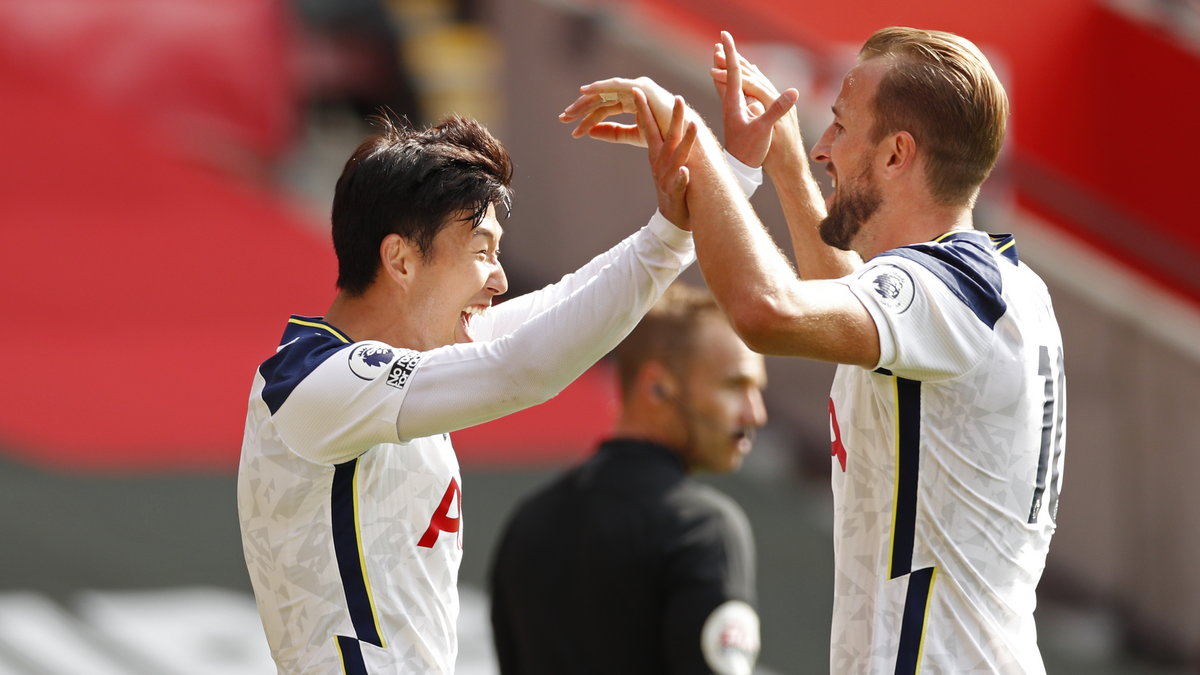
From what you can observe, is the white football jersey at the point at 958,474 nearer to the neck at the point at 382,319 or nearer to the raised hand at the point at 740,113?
the raised hand at the point at 740,113

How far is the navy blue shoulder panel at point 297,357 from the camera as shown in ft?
8.63

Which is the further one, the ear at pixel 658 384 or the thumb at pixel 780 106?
the ear at pixel 658 384

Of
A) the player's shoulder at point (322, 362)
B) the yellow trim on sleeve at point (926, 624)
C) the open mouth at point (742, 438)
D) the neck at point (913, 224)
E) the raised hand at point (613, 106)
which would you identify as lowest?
the yellow trim on sleeve at point (926, 624)

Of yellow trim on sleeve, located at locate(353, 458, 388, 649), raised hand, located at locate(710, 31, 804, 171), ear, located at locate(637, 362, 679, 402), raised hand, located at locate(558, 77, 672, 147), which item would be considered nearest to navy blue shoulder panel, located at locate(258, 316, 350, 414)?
yellow trim on sleeve, located at locate(353, 458, 388, 649)

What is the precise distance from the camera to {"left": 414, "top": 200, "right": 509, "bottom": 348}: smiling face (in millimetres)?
2764

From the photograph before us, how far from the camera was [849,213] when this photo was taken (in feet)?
9.37

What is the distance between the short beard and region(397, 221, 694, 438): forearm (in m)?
0.50

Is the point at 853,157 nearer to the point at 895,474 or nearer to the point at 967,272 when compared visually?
the point at 967,272

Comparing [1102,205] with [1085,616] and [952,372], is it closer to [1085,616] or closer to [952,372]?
[1085,616]

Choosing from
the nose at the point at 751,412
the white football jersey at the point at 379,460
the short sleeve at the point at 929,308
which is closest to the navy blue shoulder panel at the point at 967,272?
the short sleeve at the point at 929,308

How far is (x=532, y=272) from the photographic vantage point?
30.5ft

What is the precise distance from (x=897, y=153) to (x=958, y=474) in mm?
595

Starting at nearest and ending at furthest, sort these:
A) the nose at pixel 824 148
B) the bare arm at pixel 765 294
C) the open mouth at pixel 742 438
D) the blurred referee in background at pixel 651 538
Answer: the bare arm at pixel 765 294, the nose at pixel 824 148, the blurred referee in background at pixel 651 538, the open mouth at pixel 742 438

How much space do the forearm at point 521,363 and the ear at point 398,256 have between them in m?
0.22
